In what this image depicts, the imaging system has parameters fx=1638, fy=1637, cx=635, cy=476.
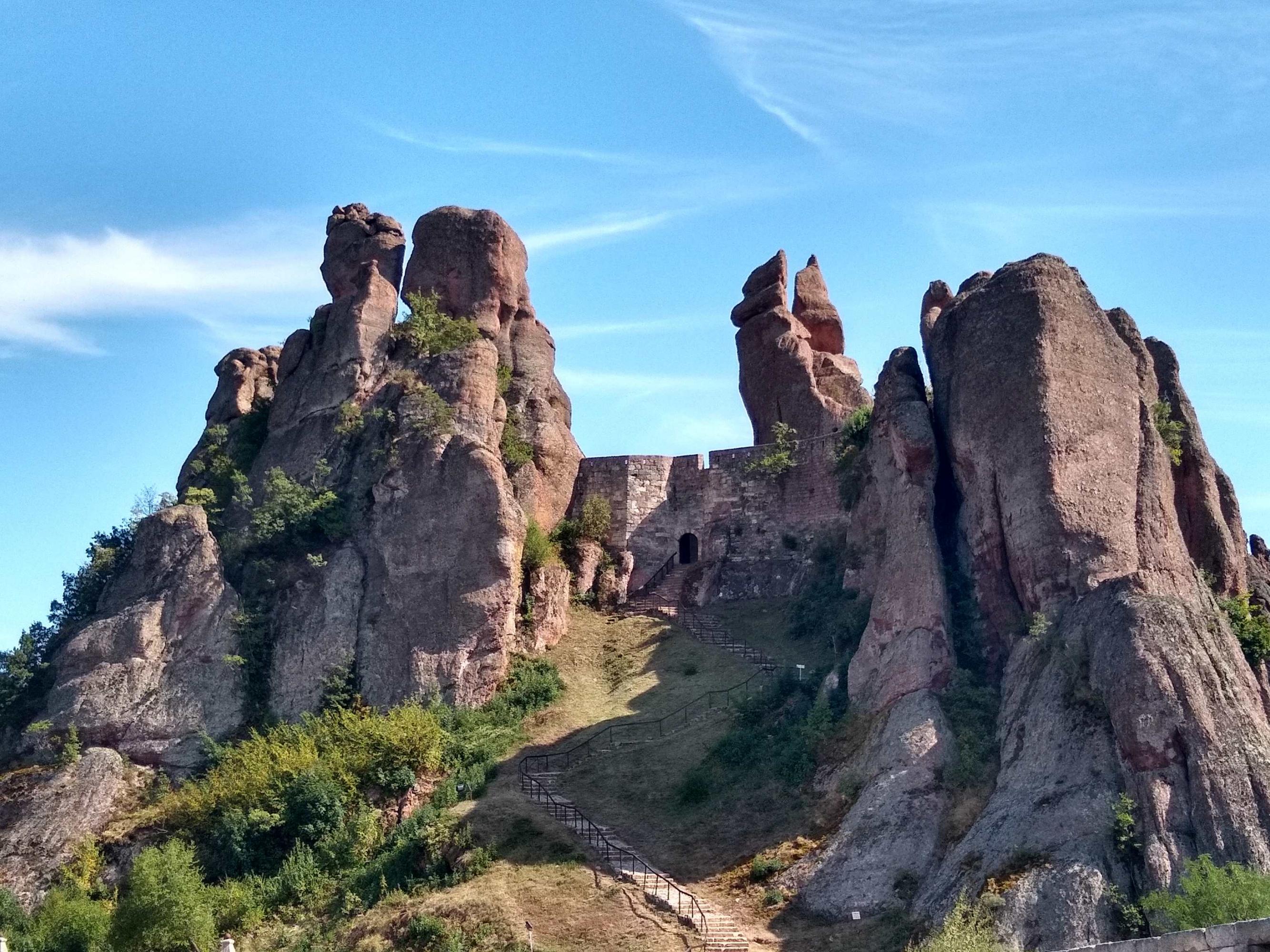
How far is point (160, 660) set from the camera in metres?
37.3

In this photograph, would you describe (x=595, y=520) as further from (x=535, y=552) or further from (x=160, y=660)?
(x=160, y=660)

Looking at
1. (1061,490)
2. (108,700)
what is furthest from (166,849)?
(1061,490)

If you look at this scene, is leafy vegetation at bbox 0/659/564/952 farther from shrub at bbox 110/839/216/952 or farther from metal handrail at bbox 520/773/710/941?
metal handrail at bbox 520/773/710/941

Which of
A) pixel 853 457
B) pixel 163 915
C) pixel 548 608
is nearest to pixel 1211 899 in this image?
pixel 163 915

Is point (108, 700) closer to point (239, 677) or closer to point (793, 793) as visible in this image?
point (239, 677)

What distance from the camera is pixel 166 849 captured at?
31312 millimetres

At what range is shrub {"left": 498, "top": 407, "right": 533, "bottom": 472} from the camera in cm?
4278

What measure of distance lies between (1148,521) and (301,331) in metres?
24.5

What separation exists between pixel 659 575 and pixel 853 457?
6.99 m

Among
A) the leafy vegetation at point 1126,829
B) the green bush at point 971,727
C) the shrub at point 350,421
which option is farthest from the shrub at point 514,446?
the leafy vegetation at point 1126,829

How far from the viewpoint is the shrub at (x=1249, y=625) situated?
2945 centimetres

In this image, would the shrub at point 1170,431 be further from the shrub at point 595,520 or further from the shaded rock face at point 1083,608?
the shrub at point 595,520

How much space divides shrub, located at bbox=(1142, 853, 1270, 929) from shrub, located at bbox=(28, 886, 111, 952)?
19.0 m

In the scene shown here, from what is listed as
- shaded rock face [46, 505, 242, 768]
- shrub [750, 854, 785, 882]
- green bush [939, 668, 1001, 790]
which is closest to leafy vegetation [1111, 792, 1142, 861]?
green bush [939, 668, 1001, 790]
